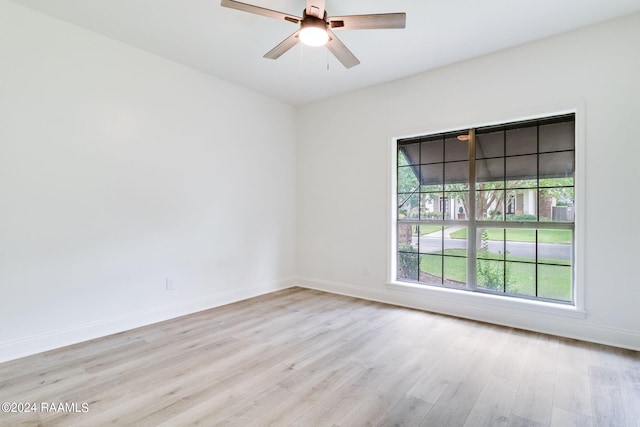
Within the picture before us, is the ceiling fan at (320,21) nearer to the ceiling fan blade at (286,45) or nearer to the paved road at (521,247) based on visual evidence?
the ceiling fan blade at (286,45)

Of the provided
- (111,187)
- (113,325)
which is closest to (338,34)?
(111,187)

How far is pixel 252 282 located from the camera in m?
4.35

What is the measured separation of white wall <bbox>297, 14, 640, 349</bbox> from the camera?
2.70m

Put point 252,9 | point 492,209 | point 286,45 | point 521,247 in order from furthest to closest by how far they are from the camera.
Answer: point 492,209 < point 521,247 < point 286,45 < point 252,9

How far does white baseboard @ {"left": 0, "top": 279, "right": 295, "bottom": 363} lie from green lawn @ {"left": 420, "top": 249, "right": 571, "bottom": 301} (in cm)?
253

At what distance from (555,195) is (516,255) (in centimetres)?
71

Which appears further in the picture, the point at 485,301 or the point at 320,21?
the point at 485,301

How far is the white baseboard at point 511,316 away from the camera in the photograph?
107 inches

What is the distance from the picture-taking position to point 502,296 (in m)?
3.33

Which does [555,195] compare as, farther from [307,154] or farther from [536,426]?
[307,154]

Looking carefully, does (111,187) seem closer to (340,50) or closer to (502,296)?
(340,50)

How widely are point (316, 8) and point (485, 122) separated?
222 cm

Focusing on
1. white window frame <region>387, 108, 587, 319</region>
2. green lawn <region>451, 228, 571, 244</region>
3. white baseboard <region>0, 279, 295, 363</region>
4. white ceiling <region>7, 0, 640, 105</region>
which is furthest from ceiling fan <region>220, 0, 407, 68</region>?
→ white baseboard <region>0, 279, 295, 363</region>

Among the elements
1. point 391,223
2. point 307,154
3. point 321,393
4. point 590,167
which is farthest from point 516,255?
point 307,154
